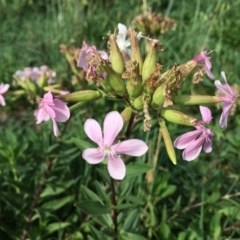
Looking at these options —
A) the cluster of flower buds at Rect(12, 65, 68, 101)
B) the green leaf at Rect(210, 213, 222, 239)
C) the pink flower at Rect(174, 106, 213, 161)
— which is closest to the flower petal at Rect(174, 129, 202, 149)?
the pink flower at Rect(174, 106, 213, 161)

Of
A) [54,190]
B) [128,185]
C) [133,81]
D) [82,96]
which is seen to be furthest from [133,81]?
[54,190]

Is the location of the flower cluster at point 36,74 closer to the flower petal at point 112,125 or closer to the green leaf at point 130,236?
the green leaf at point 130,236

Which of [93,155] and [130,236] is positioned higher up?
[93,155]

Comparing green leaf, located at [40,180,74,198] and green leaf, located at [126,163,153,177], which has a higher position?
green leaf, located at [126,163,153,177]

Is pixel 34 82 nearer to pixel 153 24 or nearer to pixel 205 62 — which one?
pixel 153 24

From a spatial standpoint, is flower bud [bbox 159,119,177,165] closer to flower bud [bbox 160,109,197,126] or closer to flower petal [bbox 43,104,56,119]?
flower bud [bbox 160,109,197,126]

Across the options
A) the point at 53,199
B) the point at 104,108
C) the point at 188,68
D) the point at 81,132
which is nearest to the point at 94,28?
the point at 104,108
